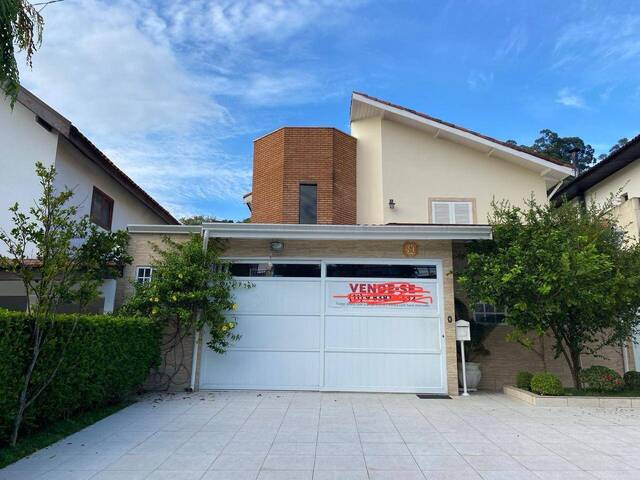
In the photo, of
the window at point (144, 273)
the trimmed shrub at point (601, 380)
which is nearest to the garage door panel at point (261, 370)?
the window at point (144, 273)

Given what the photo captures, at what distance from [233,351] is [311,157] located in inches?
322

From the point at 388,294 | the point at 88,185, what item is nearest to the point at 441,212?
the point at 388,294

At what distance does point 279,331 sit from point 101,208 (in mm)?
7729

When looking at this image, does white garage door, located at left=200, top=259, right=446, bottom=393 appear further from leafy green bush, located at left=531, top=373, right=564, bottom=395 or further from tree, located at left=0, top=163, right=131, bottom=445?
tree, located at left=0, top=163, right=131, bottom=445

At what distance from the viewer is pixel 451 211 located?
14.8 metres

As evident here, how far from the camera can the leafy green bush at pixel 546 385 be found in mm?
8609

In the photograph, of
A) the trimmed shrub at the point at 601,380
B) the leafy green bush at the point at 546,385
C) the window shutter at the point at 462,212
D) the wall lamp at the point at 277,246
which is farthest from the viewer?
the window shutter at the point at 462,212

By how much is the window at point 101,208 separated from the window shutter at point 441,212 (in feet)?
34.4

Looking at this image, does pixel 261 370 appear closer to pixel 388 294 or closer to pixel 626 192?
pixel 388 294

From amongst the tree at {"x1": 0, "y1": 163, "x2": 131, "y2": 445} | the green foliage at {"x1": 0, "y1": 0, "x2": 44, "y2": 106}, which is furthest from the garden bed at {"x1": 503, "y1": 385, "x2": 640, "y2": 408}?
the green foliage at {"x1": 0, "y1": 0, "x2": 44, "y2": 106}

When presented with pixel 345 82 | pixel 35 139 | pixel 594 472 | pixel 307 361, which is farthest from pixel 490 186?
pixel 35 139

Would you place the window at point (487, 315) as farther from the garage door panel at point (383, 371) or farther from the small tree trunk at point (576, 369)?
the garage door panel at point (383, 371)

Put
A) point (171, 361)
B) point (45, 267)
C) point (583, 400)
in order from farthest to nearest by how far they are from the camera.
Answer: point (171, 361) → point (583, 400) → point (45, 267)

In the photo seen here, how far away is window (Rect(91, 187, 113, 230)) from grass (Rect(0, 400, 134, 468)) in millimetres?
7412
